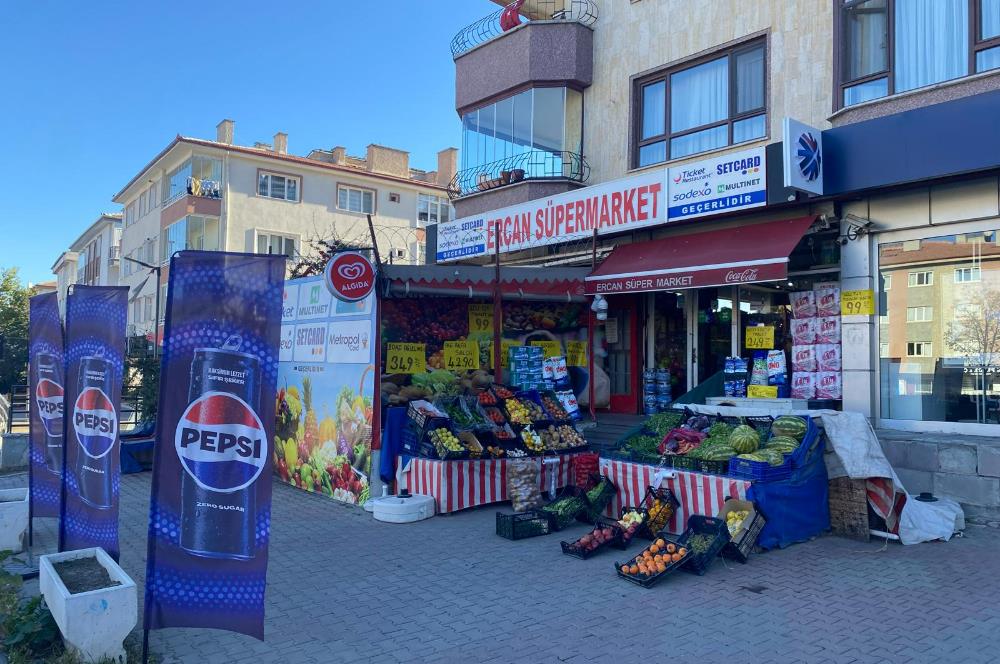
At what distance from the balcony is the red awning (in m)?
4.05

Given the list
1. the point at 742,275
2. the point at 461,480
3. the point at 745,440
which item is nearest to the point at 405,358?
the point at 461,480

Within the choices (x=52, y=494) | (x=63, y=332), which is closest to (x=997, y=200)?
(x=63, y=332)

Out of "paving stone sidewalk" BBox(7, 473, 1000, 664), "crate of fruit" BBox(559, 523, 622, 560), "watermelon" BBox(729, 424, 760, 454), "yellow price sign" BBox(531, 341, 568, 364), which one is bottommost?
"paving stone sidewalk" BBox(7, 473, 1000, 664)

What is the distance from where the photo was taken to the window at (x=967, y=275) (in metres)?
8.61

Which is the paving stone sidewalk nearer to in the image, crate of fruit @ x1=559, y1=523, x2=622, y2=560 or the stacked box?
crate of fruit @ x1=559, y1=523, x2=622, y2=560

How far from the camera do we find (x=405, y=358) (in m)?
10.6

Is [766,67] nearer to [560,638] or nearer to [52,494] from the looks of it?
[560,638]

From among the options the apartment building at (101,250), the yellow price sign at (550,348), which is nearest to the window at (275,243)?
the apartment building at (101,250)

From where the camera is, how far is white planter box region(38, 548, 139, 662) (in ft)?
14.8

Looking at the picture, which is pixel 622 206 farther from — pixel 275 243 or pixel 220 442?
pixel 275 243

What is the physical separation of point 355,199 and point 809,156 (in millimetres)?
28732

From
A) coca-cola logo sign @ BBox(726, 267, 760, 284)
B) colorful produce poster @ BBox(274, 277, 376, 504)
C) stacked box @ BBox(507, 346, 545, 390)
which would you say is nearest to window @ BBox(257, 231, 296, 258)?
colorful produce poster @ BBox(274, 277, 376, 504)

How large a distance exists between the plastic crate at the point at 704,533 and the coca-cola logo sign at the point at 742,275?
3.51 metres

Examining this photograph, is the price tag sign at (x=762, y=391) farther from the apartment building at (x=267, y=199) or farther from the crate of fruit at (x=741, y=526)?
the apartment building at (x=267, y=199)
